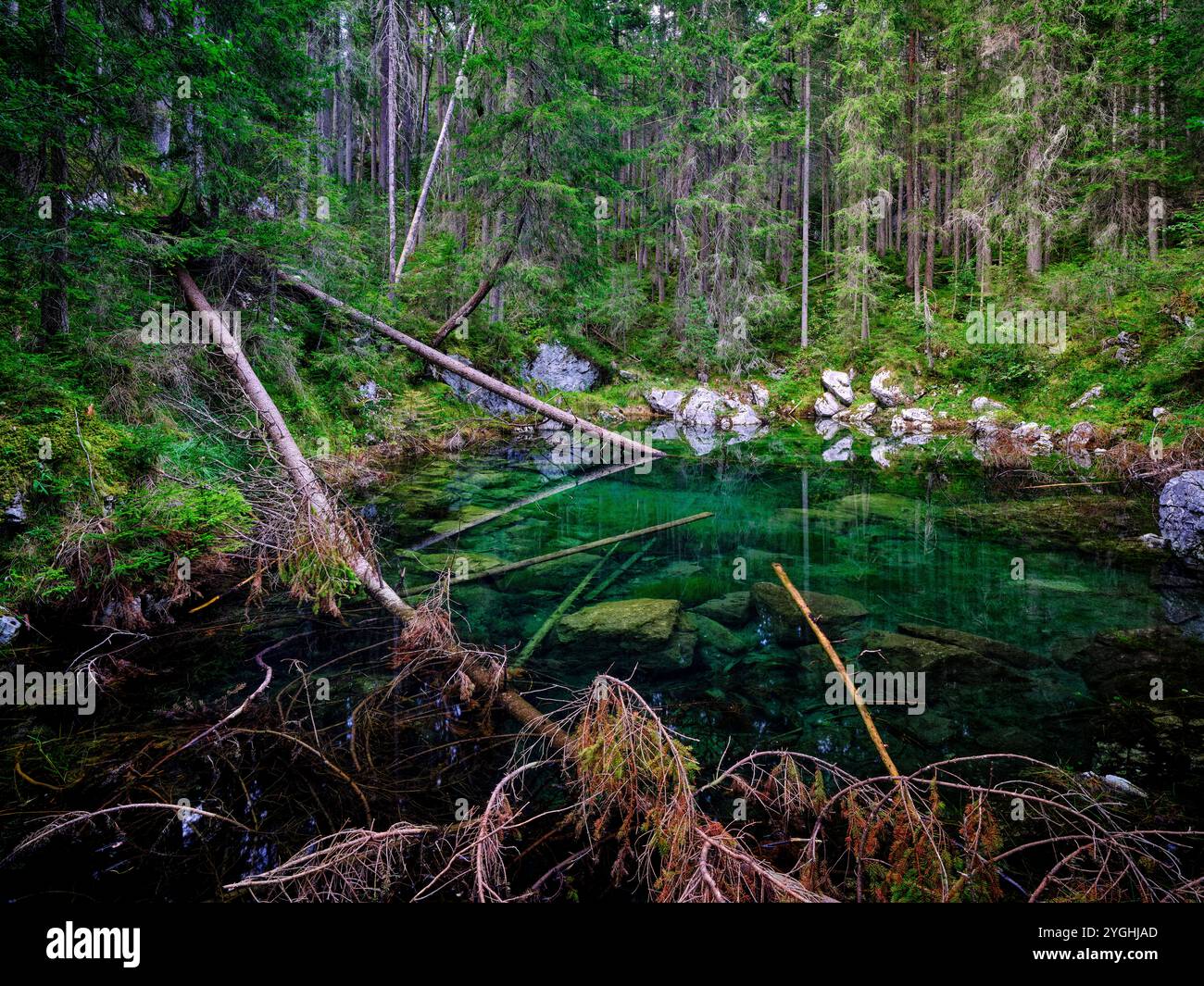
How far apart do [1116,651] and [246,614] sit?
9.01 metres

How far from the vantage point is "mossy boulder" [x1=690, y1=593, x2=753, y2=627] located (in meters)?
6.67

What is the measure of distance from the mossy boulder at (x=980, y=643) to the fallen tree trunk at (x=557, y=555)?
179 inches

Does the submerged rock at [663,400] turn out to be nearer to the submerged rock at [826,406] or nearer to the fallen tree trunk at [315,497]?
the submerged rock at [826,406]

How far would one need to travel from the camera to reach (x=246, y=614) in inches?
240

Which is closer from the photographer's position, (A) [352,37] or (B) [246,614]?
(B) [246,614]

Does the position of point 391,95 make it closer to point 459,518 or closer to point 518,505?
point 518,505

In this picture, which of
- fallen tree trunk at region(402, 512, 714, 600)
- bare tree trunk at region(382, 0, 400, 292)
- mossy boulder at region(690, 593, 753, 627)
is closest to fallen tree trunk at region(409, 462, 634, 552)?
fallen tree trunk at region(402, 512, 714, 600)

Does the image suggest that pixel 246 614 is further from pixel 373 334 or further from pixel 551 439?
pixel 551 439

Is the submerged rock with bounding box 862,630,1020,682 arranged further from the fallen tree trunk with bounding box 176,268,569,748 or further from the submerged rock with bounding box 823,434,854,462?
the submerged rock with bounding box 823,434,854,462

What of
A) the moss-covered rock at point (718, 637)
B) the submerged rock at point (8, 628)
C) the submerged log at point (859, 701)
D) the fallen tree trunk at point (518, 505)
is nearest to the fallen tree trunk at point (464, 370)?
the fallen tree trunk at point (518, 505)

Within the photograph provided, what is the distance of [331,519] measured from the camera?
609cm
